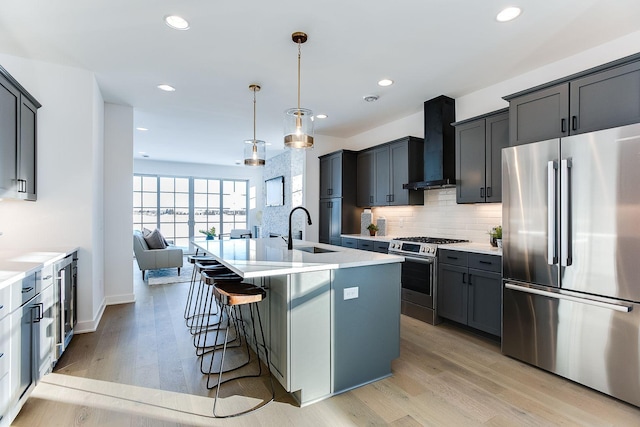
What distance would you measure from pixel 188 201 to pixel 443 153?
7.74 metres

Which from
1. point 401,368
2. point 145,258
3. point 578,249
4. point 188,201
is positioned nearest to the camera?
point 578,249

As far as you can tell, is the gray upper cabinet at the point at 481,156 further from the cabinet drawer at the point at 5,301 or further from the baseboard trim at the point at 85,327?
the baseboard trim at the point at 85,327

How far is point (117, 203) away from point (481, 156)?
4550 mm

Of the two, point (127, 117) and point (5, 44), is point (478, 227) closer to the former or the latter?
point (127, 117)

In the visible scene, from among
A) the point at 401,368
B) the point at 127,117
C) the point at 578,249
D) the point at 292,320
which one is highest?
the point at 127,117

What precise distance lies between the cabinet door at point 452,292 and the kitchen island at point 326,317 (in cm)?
121

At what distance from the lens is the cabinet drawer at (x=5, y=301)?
1.73 m

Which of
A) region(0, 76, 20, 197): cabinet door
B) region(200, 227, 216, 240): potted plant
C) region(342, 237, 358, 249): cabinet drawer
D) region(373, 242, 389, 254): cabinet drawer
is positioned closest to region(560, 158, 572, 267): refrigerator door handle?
region(373, 242, 389, 254): cabinet drawer

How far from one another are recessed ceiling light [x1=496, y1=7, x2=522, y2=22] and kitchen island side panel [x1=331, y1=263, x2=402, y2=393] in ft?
6.60

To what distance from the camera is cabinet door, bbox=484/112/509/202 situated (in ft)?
11.1

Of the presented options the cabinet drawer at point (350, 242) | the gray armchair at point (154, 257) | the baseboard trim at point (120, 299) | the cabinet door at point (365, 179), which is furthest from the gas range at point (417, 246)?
the gray armchair at point (154, 257)

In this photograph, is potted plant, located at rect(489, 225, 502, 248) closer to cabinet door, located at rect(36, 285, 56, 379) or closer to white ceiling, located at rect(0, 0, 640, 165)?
white ceiling, located at rect(0, 0, 640, 165)

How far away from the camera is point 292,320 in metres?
2.11

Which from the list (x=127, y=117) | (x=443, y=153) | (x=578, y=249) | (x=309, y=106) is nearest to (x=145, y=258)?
(x=127, y=117)
